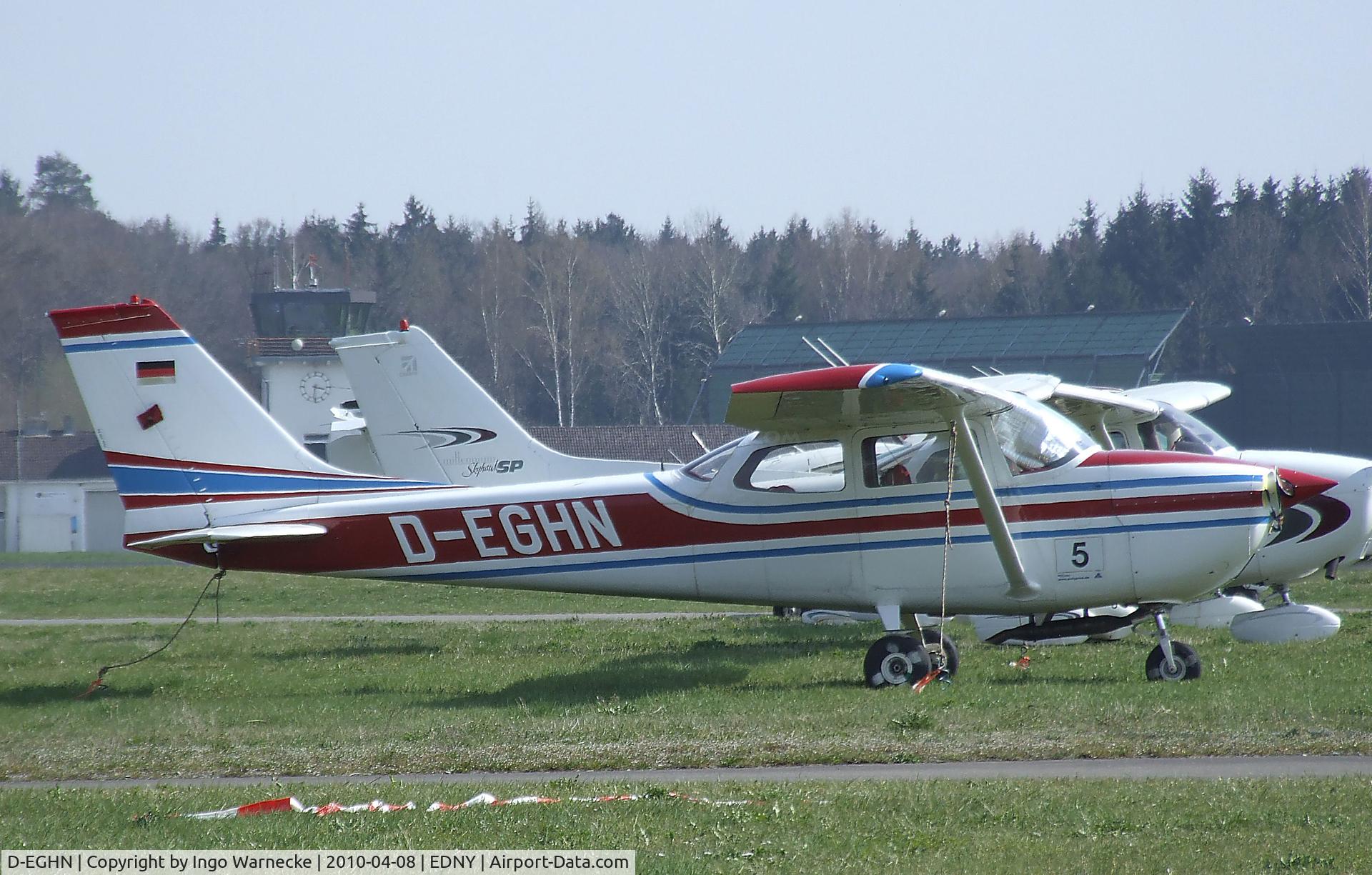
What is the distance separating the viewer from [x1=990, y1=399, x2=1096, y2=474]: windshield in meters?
10.7

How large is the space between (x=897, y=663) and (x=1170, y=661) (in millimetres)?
2048

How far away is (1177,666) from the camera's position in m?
10.5

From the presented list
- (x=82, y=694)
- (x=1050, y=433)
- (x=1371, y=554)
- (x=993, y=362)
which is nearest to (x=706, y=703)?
(x=1050, y=433)

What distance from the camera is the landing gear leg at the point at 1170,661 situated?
412 inches

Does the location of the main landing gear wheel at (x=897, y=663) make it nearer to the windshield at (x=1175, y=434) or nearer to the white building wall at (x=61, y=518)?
the windshield at (x=1175, y=434)

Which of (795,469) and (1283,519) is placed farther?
(795,469)

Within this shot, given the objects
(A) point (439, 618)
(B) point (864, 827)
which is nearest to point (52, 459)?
(A) point (439, 618)

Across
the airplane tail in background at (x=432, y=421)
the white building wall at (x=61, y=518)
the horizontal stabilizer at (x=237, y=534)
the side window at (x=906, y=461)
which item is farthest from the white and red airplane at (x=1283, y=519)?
the white building wall at (x=61, y=518)

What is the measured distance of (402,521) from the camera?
1220 cm

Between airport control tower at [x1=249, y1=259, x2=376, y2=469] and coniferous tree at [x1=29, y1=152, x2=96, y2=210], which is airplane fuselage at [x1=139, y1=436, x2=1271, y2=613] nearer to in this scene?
airport control tower at [x1=249, y1=259, x2=376, y2=469]

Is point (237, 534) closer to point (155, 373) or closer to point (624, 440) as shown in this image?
point (155, 373)

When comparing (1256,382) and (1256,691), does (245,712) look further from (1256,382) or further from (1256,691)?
(1256,382)

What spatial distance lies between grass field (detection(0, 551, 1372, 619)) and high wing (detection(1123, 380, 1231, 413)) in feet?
8.85

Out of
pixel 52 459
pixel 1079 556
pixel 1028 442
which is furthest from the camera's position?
pixel 52 459
